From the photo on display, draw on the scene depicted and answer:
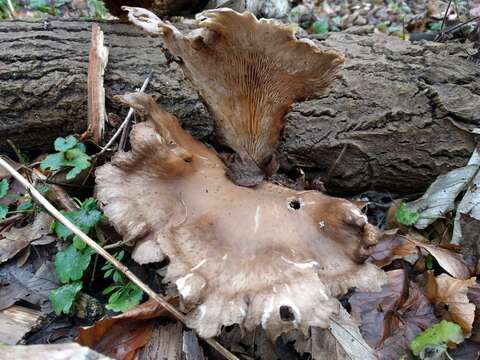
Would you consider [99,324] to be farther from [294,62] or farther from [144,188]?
[294,62]

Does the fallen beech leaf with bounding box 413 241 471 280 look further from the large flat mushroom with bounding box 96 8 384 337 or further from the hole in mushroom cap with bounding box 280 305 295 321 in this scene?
the hole in mushroom cap with bounding box 280 305 295 321

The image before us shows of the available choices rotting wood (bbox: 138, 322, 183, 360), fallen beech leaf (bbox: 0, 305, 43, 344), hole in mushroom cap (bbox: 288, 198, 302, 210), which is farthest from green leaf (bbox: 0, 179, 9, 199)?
hole in mushroom cap (bbox: 288, 198, 302, 210)

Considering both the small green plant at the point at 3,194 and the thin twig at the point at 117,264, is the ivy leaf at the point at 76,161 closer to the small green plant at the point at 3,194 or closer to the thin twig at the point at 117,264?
the thin twig at the point at 117,264

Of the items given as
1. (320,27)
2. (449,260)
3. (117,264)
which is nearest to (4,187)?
(117,264)

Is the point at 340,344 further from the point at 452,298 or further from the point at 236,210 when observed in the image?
the point at 236,210

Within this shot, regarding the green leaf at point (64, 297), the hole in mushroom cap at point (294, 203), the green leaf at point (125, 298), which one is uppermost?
the hole in mushroom cap at point (294, 203)

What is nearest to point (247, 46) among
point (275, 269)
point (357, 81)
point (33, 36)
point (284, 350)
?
point (275, 269)

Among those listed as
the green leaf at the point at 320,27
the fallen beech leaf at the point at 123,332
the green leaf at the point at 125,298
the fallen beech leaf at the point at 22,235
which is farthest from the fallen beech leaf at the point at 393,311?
the green leaf at the point at 320,27
